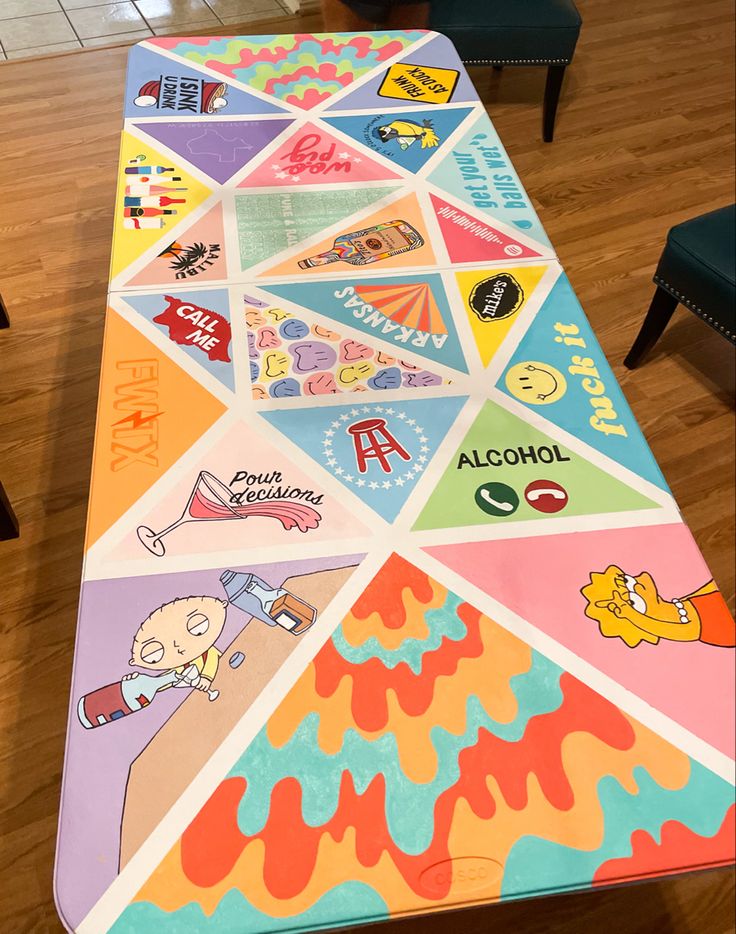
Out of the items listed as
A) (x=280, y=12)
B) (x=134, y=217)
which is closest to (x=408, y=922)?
(x=134, y=217)

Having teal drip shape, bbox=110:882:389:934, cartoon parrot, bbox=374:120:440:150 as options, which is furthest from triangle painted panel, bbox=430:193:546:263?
teal drip shape, bbox=110:882:389:934

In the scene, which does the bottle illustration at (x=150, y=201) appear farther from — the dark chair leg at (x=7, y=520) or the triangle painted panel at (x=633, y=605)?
the triangle painted panel at (x=633, y=605)

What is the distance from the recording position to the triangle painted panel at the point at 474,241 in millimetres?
1598

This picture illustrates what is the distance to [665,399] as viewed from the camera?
235cm

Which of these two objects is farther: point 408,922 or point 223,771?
point 408,922

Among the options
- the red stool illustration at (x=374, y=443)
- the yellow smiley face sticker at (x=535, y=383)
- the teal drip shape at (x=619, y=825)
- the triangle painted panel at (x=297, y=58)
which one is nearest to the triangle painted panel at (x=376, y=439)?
the red stool illustration at (x=374, y=443)

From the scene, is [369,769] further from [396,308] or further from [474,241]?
[474,241]

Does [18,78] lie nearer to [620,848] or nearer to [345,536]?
[345,536]

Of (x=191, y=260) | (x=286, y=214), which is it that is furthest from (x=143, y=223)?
(x=286, y=214)

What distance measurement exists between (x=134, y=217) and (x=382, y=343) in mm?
613

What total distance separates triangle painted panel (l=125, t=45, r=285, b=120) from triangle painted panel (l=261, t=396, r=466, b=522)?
0.95 metres

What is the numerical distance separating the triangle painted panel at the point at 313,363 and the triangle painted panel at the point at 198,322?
0.05 meters

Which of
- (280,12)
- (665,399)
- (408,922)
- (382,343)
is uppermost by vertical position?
(382,343)

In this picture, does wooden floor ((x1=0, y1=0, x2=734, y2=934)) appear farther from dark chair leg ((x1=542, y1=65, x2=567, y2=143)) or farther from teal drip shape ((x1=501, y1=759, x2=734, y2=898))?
teal drip shape ((x1=501, y1=759, x2=734, y2=898))
